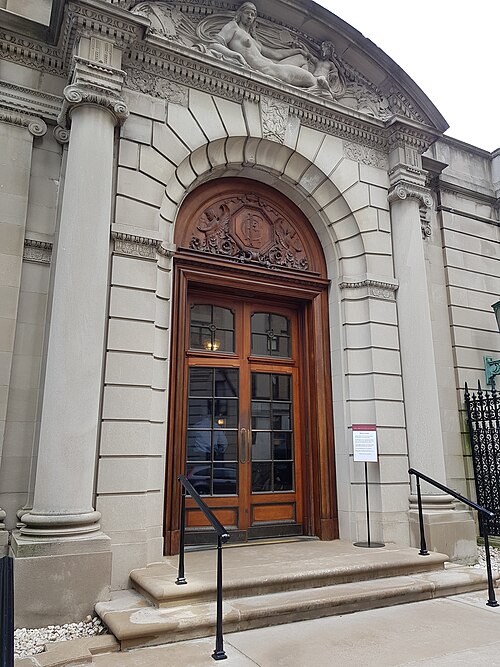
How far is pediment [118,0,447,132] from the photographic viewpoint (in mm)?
7312

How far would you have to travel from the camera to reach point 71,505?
4984 mm

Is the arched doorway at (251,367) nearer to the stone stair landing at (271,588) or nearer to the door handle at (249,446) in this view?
the door handle at (249,446)

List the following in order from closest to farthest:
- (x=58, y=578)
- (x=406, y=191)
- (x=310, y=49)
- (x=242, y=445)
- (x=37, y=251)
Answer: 1. (x=58, y=578)
2. (x=37, y=251)
3. (x=242, y=445)
4. (x=406, y=191)
5. (x=310, y=49)

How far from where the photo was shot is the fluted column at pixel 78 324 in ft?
16.3

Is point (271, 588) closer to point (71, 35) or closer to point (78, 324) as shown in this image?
point (78, 324)

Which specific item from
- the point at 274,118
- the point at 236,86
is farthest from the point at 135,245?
the point at 274,118

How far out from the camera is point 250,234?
780cm

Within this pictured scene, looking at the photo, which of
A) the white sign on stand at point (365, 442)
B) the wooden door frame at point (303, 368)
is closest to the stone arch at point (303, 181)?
the wooden door frame at point (303, 368)

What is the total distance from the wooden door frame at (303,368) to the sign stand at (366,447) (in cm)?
57

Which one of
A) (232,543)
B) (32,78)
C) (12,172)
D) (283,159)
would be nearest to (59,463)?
(232,543)

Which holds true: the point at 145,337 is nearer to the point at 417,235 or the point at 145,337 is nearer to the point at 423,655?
the point at 423,655

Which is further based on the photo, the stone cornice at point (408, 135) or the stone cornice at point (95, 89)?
the stone cornice at point (408, 135)

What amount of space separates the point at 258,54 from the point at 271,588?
7339 mm

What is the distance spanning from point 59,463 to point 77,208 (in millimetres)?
2754
